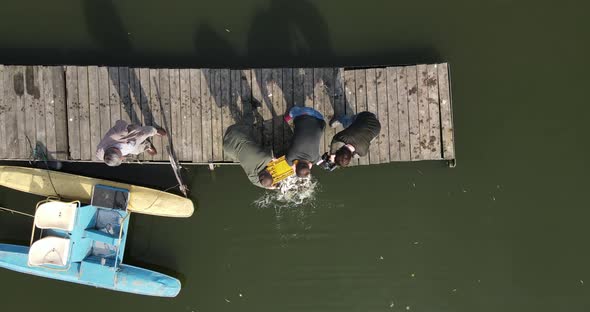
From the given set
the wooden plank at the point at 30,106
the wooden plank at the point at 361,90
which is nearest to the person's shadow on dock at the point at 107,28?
the wooden plank at the point at 30,106

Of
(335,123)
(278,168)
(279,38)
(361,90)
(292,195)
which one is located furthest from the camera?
(279,38)

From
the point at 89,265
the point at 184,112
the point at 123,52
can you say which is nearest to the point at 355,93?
the point at 184,112

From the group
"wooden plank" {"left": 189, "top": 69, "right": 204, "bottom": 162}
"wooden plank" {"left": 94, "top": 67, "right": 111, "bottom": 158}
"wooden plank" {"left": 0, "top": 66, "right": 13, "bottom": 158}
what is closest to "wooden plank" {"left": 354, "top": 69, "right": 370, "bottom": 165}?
"wooden plank" {"left": 189, "top": 69, "right": 204, "bottom": 162}

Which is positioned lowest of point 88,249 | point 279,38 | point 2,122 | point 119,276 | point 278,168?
point 119,276

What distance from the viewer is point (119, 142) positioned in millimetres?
5590

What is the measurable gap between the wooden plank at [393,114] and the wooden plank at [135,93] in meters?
3.78

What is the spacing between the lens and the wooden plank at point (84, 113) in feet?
21.4

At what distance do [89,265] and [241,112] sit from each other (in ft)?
10.8

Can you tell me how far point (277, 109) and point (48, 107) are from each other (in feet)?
11.4

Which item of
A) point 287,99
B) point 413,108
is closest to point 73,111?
point 287,99

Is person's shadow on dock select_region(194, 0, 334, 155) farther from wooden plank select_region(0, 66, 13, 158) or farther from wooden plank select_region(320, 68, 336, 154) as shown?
wooden plank select_region(0, 66, 13, 158)

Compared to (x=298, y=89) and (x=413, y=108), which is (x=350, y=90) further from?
(x=413, y=108)

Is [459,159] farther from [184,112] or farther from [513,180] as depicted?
[184,112]

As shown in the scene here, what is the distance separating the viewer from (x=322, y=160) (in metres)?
6.06
